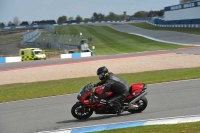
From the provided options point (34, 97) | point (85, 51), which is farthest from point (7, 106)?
point (85, 51)

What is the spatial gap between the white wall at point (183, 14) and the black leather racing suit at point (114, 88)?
240ft

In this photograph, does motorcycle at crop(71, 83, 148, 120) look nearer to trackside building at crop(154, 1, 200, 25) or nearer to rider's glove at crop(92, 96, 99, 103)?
rider's glove at crop(92, 96, 99, 103)

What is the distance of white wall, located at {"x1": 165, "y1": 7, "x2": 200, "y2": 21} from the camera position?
266 feet

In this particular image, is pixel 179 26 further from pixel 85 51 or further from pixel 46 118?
pixel 46 118

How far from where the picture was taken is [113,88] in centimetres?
1067

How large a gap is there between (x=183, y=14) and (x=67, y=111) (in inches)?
3203

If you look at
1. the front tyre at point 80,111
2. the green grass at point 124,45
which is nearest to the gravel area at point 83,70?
the front tyre at point 80,111

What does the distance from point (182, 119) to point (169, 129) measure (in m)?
1.45

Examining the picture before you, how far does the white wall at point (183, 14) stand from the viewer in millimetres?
81188

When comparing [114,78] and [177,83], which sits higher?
[114,78]

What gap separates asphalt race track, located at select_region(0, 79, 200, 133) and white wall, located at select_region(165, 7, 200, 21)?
68335 millimetres

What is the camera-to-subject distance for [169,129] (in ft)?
26.9

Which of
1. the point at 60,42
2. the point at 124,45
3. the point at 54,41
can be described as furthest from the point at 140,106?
the point at 54,41

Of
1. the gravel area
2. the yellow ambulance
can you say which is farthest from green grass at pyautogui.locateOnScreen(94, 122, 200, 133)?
the yellow ambulance
